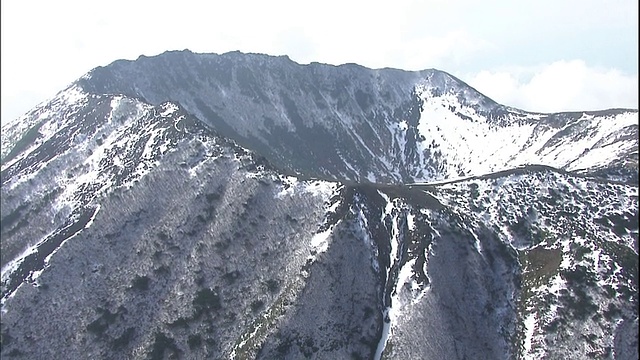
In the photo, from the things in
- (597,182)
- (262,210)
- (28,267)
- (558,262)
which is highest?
(597,182)

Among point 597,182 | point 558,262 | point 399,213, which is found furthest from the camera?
point 597,182

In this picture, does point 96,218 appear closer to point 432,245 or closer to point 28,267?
point 28,267

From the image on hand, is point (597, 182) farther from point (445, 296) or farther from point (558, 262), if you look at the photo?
point (445, 296)

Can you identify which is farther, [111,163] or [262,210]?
[111,163]

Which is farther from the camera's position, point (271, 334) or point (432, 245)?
point (432, 245)

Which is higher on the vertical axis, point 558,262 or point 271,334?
point 558,262

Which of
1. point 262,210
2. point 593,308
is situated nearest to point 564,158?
point 593,308

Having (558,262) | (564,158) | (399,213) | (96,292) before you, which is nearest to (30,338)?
(96,292)

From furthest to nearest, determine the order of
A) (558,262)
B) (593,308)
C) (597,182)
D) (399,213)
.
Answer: (597,182) → (399,213) → (558,262) → (593,308)

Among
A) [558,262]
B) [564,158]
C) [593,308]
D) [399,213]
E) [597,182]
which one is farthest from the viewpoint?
[564,158]
